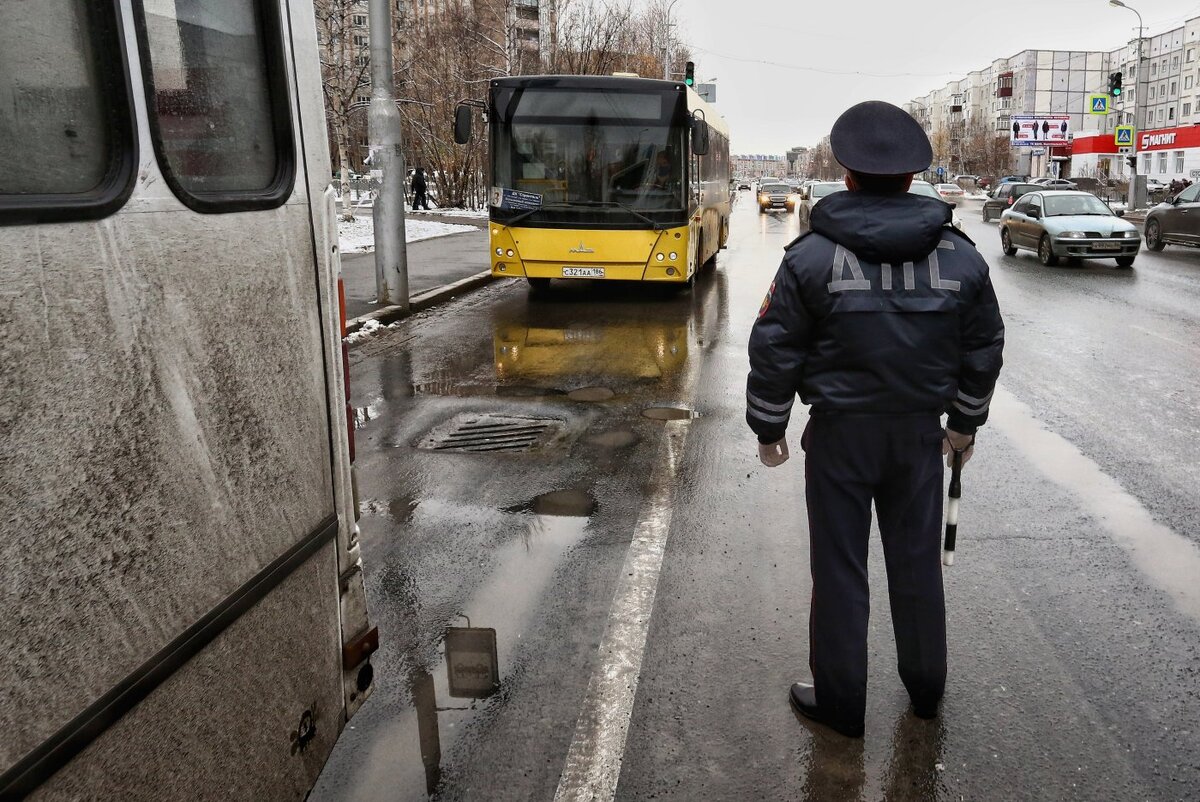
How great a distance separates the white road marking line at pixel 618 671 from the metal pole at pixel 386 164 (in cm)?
814

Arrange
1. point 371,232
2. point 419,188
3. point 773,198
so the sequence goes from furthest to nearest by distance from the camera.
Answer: point 773,198, point 419,188, point 371,232

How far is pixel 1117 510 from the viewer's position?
18.0 feet

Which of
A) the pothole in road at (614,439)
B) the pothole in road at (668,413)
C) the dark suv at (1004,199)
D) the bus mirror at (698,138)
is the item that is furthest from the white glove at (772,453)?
the dark suv at (1004,199)

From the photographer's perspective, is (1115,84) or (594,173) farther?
(1115,84)

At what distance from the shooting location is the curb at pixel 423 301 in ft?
39.9

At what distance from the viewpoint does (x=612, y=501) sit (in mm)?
5703

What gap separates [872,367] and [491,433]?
4.61 meters

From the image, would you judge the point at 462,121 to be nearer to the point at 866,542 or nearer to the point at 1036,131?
the point at 866,542

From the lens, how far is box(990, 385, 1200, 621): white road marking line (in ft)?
14.9

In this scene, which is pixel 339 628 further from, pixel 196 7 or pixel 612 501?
pixel 612 501

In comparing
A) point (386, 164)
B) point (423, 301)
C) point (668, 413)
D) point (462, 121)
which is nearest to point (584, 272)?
point (423, 301)

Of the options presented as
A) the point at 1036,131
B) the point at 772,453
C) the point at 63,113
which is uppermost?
the point at 1036,131

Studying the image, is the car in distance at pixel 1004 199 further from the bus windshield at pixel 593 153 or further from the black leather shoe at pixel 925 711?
the black leather shoe at pixel 925 711

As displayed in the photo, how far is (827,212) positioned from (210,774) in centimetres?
218
